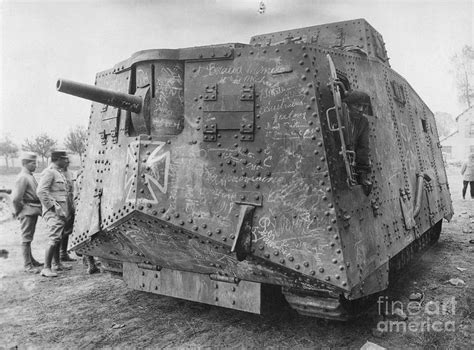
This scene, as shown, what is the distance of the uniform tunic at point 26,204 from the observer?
6934 millimetres

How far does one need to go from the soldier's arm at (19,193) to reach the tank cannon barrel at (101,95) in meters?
3.99

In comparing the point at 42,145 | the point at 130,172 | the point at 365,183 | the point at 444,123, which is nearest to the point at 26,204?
the point at 130,172

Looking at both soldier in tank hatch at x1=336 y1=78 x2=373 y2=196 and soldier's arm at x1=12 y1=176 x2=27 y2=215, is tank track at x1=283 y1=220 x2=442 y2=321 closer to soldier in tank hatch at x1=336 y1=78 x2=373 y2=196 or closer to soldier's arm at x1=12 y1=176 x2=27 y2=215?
soldier in tank hatch at x1=336 y1=78 x2=373 y2=196

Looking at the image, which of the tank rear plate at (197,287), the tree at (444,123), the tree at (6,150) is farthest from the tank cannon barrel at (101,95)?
the tree at (444,123)

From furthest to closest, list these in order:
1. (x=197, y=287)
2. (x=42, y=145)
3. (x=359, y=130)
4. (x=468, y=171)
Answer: (x=42, y=145) < (x=468, y=171) < (x=197, y=287) < (x=359, y=130)

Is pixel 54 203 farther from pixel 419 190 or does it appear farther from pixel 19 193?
pixel 419 190

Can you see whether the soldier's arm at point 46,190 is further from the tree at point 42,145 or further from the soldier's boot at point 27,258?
the tree at point 42,145

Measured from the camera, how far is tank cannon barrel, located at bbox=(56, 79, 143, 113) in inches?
139

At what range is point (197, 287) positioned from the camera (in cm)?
412

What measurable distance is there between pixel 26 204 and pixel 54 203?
0.82 metres

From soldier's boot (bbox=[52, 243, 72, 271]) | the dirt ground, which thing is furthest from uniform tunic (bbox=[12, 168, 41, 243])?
the dirt ground

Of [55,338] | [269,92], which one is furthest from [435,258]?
[55,338]

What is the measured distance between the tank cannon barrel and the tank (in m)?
0.01

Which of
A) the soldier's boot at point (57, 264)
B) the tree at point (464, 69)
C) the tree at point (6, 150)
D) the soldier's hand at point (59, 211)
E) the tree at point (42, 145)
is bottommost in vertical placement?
the soldier's boot at point (57, 264)
